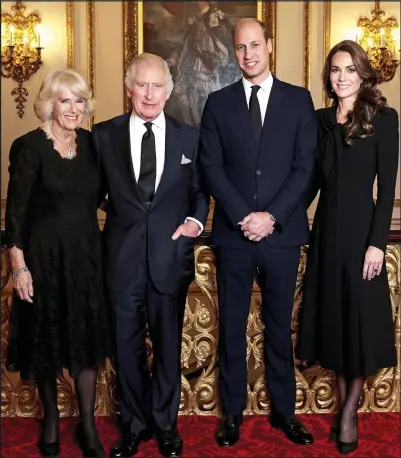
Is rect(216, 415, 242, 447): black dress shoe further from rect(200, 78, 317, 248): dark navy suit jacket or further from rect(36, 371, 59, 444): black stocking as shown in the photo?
rect(200, 78, 317, 248): dark navy suit jacket

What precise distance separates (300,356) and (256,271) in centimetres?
51

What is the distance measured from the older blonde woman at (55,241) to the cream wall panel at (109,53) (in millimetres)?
4489

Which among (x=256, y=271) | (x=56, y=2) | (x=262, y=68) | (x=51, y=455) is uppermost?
(x=56, y=2)

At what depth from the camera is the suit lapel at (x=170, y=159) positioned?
2.96 m

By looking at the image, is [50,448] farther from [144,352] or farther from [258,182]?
[258,182]

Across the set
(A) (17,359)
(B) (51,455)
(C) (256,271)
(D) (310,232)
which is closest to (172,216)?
(C) (256,271)

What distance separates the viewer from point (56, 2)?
23.4ft

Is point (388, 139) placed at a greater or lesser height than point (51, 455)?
greater

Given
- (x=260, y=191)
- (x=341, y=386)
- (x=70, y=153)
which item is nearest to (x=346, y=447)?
(x=341, y=386)

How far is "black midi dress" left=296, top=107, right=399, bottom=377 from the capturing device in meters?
2.96

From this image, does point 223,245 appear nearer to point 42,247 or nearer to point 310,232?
point 310,232

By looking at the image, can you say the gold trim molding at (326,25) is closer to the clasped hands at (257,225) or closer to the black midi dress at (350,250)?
the black midi dress at (350,250)

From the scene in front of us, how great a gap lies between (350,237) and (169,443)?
132 centimetres

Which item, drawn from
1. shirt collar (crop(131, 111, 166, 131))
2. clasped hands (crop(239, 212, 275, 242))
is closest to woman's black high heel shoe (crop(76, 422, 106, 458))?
clasped hands (crop(239, 212, 275, 242))
